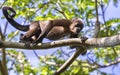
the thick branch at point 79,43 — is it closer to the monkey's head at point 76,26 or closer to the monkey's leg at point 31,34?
the monkey's leg at point 31,34

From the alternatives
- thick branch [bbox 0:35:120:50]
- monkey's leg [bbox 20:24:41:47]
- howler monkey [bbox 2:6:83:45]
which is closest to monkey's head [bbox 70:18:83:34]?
howler monkey [bbox 2:6:83:45]

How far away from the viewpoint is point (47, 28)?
6551 mm

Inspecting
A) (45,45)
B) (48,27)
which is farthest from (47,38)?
(45,45)

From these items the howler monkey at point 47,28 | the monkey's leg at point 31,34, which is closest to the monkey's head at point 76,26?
the howler monkey at point 47,28

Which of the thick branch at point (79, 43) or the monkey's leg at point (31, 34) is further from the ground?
the thick branch at point (79, 43)

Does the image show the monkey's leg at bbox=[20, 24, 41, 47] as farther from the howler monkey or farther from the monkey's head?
the monkey's head

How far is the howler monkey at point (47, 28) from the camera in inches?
258

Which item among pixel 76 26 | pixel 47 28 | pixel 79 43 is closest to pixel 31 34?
pixel 47 28

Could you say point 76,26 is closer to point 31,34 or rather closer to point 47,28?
point 47,28

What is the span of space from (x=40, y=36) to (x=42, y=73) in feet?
9.20

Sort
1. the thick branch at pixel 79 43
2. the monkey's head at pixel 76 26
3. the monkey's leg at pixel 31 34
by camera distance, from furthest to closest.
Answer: the monkey's head at pixel 76 26 → the monkey's leg at pixel 31 34 → the thick branch at pixel 79 43

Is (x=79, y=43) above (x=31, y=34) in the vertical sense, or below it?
above

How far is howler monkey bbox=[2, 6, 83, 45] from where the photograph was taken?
21.5 ft

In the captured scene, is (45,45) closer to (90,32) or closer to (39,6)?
(90,32)
